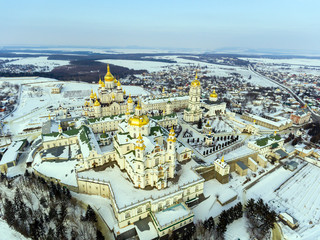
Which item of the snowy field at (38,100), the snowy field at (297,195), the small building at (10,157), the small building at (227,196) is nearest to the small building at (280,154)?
the snowy field at (297,195)

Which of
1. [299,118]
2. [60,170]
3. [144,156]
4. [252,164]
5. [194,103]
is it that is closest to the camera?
[144,156]

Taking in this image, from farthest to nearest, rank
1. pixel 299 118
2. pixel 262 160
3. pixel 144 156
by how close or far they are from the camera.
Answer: pixel 299 118, pixel 262 160, pixel 144 156

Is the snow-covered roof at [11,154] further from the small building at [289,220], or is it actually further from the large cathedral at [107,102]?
the small building at [289,220]

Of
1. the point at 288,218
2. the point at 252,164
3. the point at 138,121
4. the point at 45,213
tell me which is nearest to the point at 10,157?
the point at 45,213

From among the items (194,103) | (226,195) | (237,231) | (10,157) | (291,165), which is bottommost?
(237,231)

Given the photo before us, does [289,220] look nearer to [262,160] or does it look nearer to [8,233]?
[262,160]

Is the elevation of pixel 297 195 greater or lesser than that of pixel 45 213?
lesser
